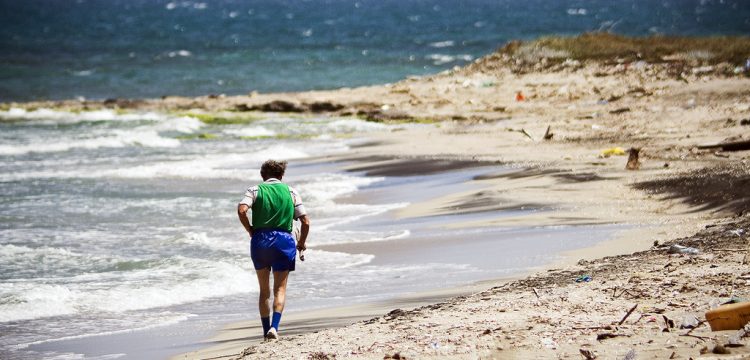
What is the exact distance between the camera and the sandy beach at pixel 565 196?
263 inches

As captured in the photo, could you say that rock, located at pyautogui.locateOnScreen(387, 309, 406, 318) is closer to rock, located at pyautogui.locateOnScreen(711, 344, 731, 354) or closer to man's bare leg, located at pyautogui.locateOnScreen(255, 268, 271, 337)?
man's bare leg, located at pyautogui.locateOnScreen(255, 268, 271, 337)

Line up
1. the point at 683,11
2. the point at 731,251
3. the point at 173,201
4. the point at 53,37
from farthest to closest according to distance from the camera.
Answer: the point at 683,11
the point at 53,37
the point at 173,201
the point at 731,251

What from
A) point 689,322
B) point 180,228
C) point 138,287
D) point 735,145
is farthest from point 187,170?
point 689,322

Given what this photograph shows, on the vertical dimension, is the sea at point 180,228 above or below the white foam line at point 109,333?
above

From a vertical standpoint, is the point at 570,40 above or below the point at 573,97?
above

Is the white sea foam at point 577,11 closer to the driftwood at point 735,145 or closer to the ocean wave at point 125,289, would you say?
the driftwood at point 735,145

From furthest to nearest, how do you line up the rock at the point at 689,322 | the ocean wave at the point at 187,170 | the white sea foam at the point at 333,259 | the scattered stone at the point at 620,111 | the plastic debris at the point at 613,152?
the scattered stone at the point at 620,111, the ocean wave at the point at 187,170, the plastic debris at the point at 613,152, the white sea foam at the point at 333,259, the rock at the point at 689,322

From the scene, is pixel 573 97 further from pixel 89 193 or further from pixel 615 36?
pixel 89 193

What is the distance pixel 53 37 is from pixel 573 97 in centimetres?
6201

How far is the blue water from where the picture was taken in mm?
45875

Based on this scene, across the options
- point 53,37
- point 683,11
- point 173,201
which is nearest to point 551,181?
point 173,201

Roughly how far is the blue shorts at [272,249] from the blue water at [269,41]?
33232 mm

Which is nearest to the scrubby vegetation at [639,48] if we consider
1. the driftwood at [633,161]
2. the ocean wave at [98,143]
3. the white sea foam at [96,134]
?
the white sea foam at [96,134]

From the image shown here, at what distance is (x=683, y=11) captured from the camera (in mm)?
108938
